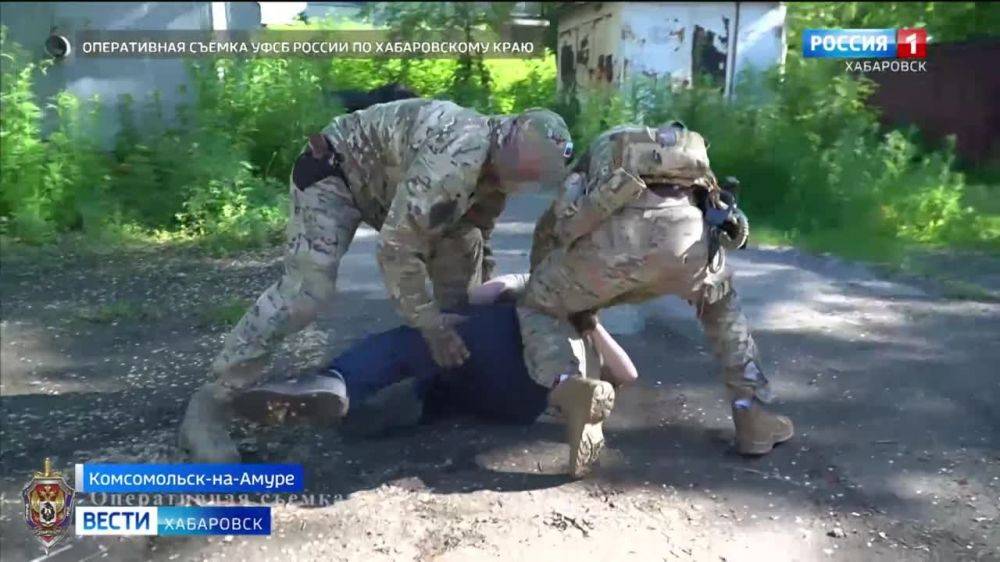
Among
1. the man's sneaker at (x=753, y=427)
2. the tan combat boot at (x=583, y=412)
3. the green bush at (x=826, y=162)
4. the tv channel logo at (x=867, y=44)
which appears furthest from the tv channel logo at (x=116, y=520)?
the green bush at (x=826, y=162)

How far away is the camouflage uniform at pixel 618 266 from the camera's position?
351 cm

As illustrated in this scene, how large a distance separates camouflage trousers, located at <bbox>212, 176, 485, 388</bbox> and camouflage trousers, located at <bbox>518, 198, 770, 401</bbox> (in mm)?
744

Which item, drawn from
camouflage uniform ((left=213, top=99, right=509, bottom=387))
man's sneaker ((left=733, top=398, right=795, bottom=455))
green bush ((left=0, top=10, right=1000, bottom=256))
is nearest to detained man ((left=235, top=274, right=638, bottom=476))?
camouflage uniform ((left=213, top=99, right=509, bottom=387))

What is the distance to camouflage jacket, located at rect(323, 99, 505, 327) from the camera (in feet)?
11.5

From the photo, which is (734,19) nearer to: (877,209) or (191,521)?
(877,209)

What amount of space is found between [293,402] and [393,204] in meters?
0.76

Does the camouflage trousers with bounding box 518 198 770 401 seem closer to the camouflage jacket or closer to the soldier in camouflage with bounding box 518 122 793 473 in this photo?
the soldier in camouflage with bounding box 518 122 793 473

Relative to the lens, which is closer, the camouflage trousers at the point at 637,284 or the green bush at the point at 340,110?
the camouflage trousers at the point at 637,284

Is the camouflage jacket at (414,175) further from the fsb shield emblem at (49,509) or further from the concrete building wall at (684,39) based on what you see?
the concrete building wall at (684,39)

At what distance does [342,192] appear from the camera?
12.8ft

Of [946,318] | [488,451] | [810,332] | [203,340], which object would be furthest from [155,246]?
[946,318]

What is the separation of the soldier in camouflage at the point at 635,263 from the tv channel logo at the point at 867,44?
3.65m

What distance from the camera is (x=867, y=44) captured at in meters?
6.85

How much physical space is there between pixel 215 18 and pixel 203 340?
153 inches
